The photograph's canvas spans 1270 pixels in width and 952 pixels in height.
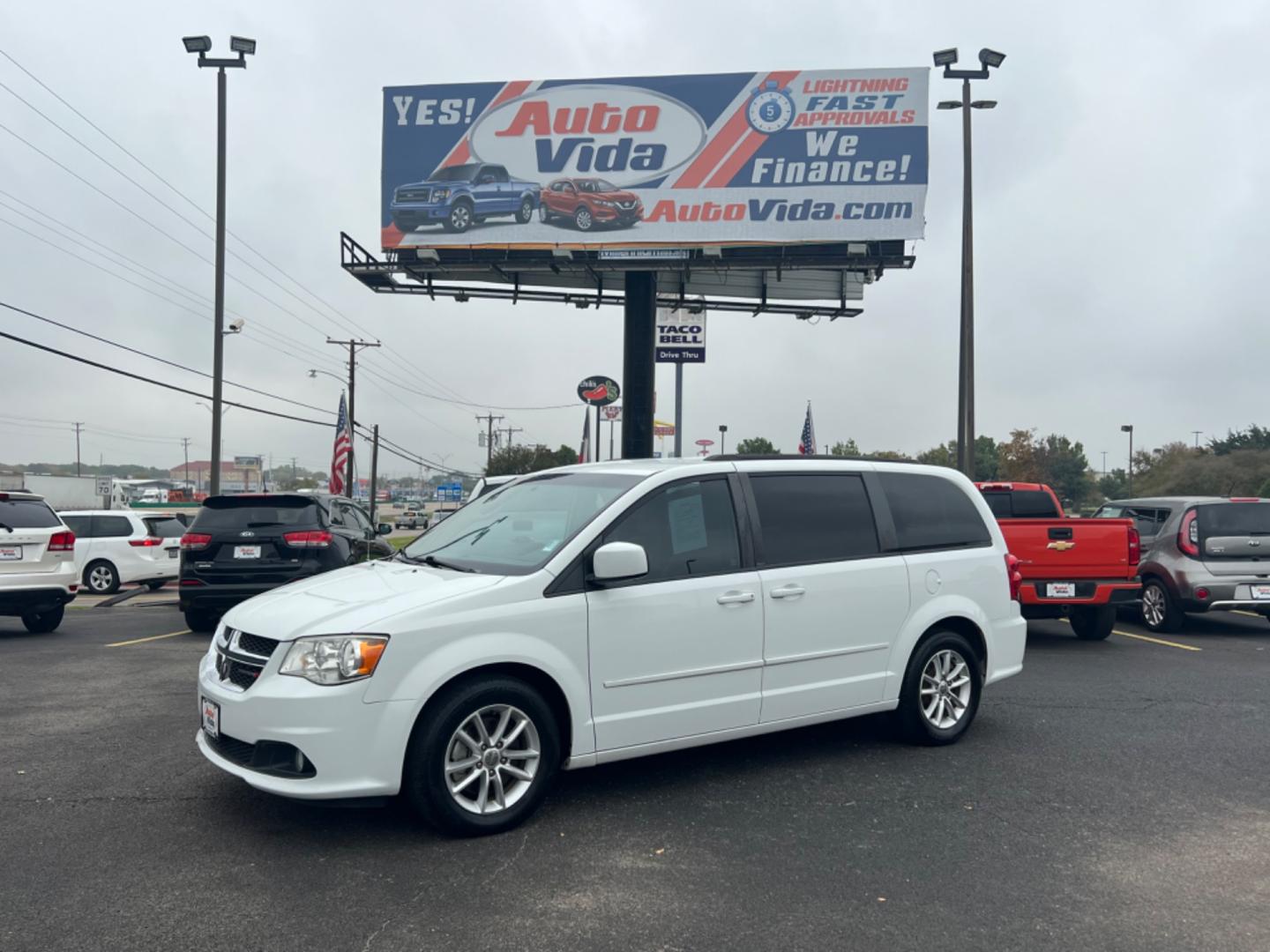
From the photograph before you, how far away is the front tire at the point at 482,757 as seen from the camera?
14.2 feet

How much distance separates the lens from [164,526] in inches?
763

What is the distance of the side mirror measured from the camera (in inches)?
183

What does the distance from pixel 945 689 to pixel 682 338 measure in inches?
658

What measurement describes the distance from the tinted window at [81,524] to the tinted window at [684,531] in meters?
16.7

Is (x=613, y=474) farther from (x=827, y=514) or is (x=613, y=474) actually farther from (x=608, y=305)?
(x=608, y=305)

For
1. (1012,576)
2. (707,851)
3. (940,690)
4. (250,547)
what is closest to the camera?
(707,851)

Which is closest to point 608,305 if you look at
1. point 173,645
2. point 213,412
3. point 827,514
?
point 213,412

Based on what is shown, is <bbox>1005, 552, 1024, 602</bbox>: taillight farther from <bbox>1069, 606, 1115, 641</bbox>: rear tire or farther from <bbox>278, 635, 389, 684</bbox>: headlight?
<bbox>1069, 606, 1115, 641</bbox>: rear tire

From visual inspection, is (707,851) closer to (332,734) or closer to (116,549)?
(332,734)

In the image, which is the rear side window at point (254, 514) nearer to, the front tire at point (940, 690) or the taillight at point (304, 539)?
the taillight at point (304, 539)

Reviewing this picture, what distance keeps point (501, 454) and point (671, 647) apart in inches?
3000

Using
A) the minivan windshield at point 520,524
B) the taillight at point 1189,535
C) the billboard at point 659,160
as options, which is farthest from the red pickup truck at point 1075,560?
the billboard at point 659,160

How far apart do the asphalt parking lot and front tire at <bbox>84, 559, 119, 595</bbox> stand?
42.0ft

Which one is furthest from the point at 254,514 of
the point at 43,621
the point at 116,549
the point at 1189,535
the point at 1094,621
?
the point at 1189,535
